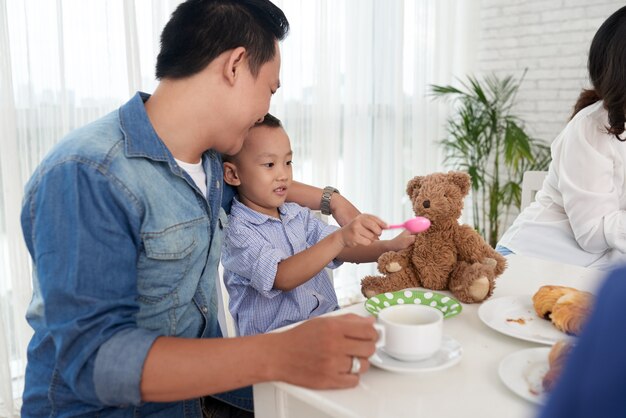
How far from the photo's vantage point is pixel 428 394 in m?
0.72

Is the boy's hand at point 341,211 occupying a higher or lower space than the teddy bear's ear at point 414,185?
lower

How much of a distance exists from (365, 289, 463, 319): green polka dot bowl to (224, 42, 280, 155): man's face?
404 millimetres

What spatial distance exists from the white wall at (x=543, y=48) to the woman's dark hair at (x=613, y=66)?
6.33ft

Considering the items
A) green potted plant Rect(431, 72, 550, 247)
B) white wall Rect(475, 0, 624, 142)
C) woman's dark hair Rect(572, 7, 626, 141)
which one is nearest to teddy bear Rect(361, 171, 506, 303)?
woman's dark hair Rect(572, 7, 626, 141)

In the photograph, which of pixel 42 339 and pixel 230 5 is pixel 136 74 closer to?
pixel 230 5

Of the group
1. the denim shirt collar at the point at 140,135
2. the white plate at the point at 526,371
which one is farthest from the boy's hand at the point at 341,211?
the white plate at the point at 526,371

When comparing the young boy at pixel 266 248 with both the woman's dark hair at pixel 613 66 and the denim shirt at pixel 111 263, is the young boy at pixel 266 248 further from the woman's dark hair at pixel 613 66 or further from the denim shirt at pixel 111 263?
the woman's dark hair at pixel 613 66

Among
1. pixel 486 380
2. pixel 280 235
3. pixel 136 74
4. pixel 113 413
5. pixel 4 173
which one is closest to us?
pixel 486 380

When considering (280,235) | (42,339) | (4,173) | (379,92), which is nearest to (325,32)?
(379,92)

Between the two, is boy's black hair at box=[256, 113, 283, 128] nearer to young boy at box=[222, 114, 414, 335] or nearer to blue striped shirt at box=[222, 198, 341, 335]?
young boy at box=[222, 114, 414, 335]

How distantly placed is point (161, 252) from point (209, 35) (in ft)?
1.29

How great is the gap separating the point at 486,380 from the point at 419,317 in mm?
130

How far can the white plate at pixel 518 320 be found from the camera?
884 millimetres

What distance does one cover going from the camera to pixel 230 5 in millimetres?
1021
